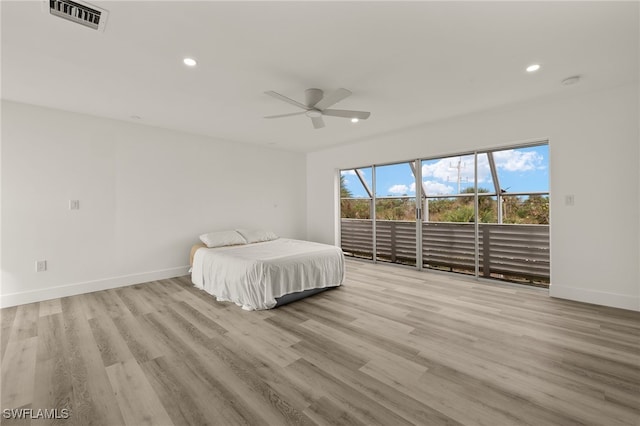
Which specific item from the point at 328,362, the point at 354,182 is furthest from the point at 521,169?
the point at 328,362

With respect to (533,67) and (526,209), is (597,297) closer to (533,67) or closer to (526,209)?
(526,209)

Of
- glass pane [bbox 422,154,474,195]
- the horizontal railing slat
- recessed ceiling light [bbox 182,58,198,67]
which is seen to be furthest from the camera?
glass pane [bbox 422,154,474,195]

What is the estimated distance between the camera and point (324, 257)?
145 inches

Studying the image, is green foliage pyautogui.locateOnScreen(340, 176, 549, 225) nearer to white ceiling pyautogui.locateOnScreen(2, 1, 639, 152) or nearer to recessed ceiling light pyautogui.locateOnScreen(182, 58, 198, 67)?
white ceiling pyautogui.locateOnScreen(2, 1, 639, 152)

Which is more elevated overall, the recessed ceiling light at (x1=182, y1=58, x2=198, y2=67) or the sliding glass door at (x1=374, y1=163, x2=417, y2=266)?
the recessed ceiling light at (x1=182, y1=58, x2=198, y2=67)

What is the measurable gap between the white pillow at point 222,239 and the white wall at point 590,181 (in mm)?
4156

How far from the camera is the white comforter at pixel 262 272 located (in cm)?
308

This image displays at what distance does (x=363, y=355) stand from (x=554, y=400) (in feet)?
3.89

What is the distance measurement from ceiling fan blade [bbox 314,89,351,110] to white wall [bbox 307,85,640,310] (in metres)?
2.49

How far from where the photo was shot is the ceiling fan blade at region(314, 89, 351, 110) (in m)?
2.57

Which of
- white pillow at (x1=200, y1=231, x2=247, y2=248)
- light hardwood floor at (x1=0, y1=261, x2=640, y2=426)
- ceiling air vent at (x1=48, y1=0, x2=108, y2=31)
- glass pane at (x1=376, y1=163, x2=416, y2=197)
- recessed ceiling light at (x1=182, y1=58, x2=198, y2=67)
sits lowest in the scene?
light hardwood floor at (x1=0, y1=261, x2=640, y2=426)

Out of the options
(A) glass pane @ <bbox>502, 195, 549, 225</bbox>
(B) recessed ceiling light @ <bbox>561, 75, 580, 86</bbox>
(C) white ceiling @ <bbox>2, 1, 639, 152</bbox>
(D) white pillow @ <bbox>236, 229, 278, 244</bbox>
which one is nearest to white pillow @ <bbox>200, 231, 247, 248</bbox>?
(D) white pillow @ <bbox>236, 229, 278, 244</bbox>

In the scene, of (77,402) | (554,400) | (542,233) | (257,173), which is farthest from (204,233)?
(542,233)

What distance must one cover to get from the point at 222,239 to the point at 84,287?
1.92m
